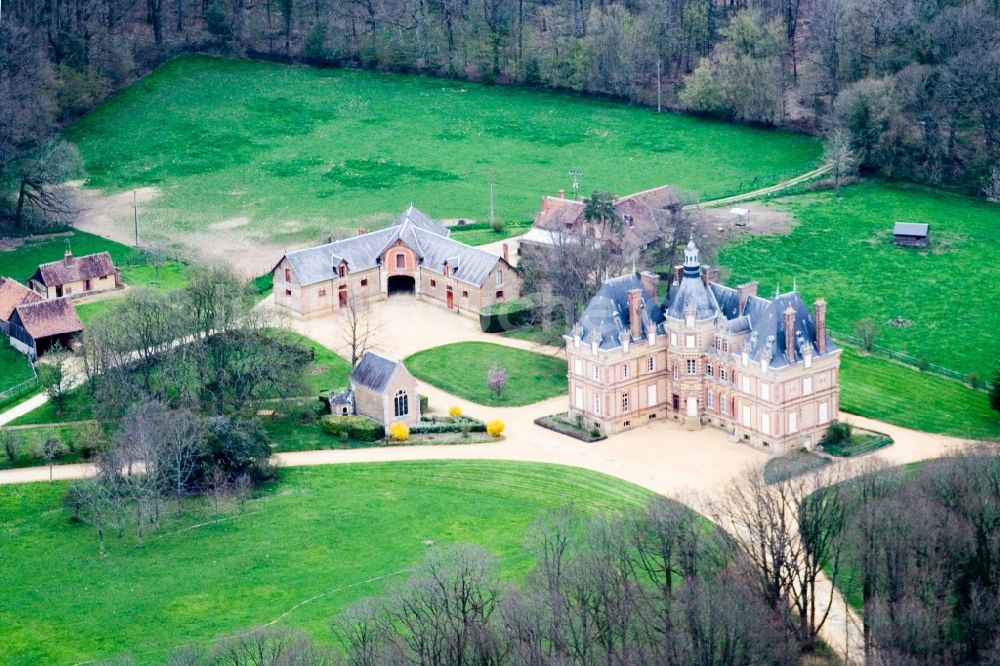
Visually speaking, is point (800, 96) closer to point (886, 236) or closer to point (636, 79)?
point (636, 79)

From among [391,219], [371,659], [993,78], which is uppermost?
[993,78]

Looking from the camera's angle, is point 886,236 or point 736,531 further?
point 886,236

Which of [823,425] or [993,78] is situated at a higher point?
[993,78]

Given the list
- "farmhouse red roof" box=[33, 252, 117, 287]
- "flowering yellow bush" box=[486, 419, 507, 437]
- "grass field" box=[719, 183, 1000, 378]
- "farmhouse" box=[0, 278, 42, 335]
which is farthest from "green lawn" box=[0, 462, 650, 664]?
"grass field" box=[719, 183, 1000, 378]

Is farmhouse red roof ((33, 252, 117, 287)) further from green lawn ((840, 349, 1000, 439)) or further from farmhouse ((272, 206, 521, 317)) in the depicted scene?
green lawn ((840, 349, 1000, 439))

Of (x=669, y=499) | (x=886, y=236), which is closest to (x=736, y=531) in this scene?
(x=669, y=499)

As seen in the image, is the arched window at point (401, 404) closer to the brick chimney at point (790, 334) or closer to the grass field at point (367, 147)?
the brick chimney at point (790, 334)
